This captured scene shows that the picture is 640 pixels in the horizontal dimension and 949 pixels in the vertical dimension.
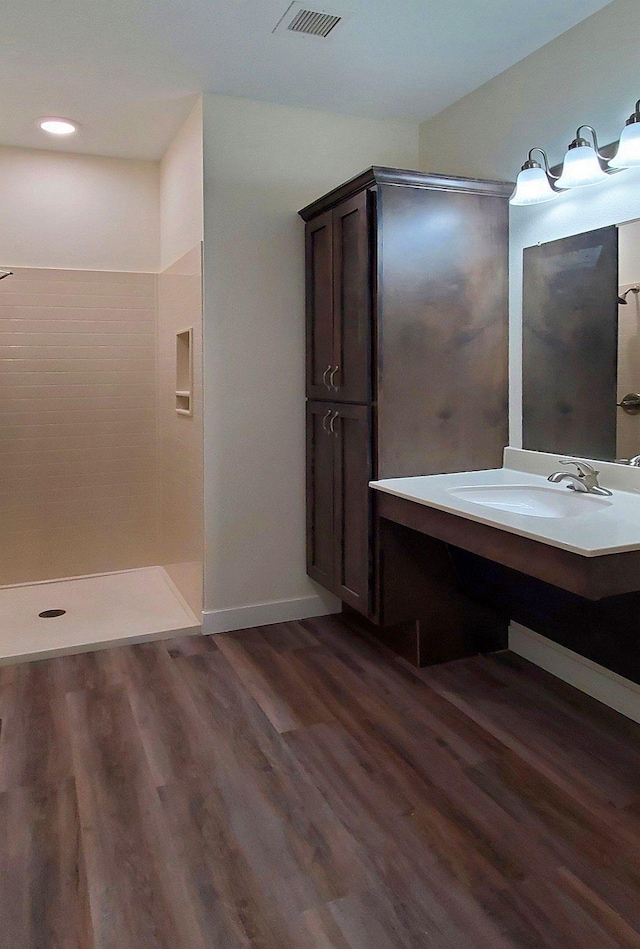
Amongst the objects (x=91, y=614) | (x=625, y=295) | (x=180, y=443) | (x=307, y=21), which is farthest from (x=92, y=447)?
(x=625, y=295)

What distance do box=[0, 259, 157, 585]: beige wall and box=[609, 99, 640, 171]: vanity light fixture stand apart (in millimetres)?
2726

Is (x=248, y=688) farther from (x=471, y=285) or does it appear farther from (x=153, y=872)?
(x=471, y=285)

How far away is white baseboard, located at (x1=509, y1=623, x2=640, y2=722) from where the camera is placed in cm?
250

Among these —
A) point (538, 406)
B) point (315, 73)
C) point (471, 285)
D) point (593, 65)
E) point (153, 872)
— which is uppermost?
point (315, 73)

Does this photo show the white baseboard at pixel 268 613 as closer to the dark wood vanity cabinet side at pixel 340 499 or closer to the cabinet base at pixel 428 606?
the dark wood vanity cabinet side at pixel 340 499

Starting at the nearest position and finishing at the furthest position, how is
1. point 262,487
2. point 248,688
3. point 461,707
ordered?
1. point 461,707
2. point 248,688
3. point 262,487

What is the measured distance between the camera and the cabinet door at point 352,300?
282 cm

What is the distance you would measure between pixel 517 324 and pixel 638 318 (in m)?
0.65

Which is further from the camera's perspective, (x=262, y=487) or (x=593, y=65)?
(x=262, y=487)

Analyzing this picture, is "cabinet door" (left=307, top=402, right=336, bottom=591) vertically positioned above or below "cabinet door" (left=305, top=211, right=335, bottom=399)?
below

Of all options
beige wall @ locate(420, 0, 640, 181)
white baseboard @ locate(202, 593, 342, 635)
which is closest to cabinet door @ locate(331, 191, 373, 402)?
beige wall @ locate(420, 0, 640, 181)

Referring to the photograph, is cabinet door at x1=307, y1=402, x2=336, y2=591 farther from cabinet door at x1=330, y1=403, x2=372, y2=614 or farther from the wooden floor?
the wooden floor

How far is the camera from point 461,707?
102 inches

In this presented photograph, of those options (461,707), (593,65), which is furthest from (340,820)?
(593,65)
